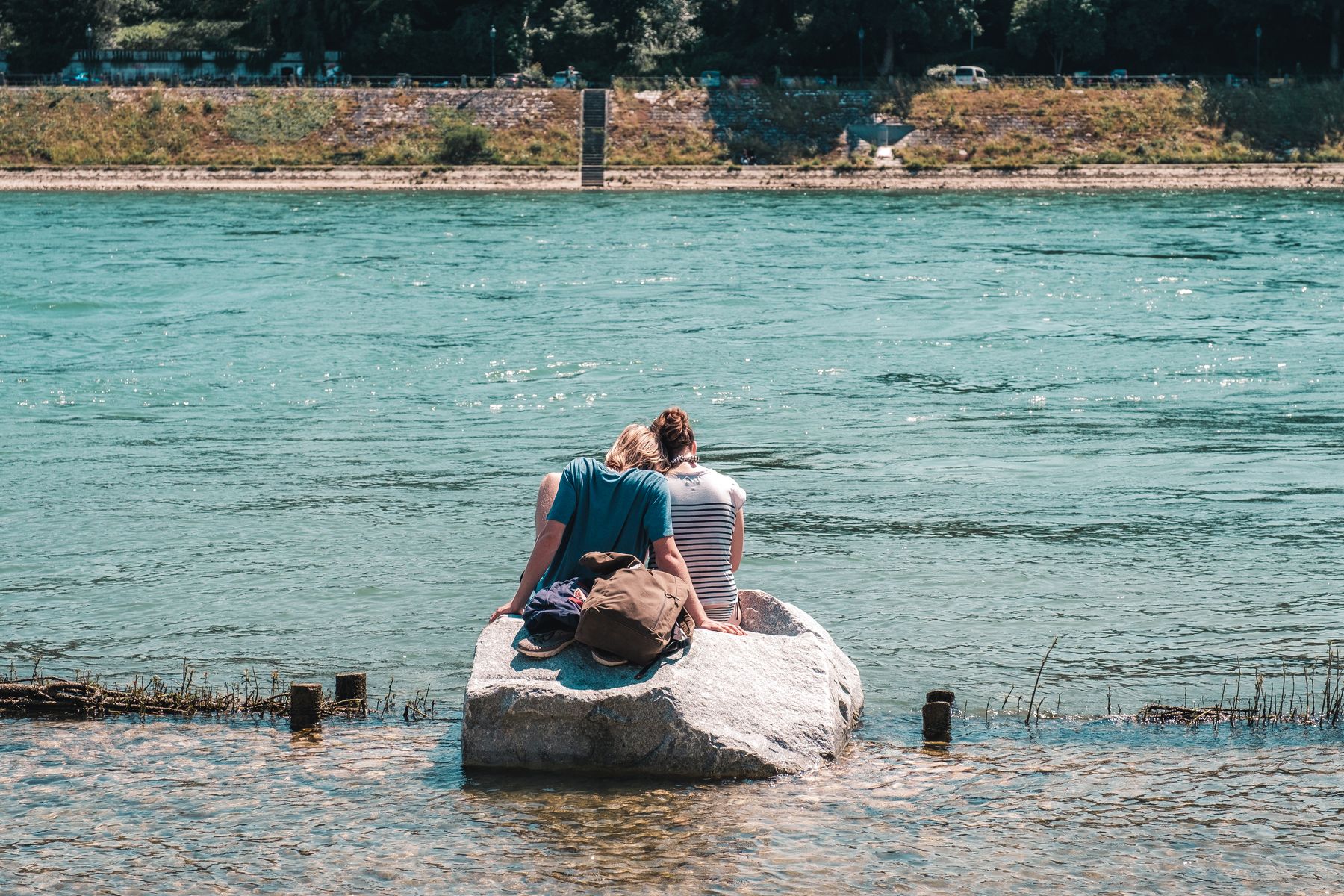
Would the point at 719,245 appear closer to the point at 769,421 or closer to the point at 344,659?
the point at 769,421

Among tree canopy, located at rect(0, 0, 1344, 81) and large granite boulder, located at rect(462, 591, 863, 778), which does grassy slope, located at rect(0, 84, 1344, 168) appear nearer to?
tree canopy, located at rect(0, 0, 1344, 81)

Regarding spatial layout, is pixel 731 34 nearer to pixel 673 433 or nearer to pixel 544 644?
pixel 673 433

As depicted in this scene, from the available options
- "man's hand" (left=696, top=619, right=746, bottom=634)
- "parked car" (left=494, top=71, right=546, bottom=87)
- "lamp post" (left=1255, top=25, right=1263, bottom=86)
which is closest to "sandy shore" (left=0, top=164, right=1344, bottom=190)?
"parked car" (left=494, top=71, right=546, bottom=87)

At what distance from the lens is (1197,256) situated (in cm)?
3966

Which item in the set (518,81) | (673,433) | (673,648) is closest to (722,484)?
(673,433)

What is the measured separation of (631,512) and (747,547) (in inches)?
225

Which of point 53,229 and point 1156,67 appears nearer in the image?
point 53,229

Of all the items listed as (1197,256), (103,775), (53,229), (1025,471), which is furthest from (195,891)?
(53,229)

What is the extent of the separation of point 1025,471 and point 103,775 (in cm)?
1072

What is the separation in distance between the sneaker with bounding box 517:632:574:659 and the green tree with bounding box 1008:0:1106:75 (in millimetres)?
75491

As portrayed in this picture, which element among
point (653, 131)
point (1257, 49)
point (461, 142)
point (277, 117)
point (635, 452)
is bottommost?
point (635, 452)

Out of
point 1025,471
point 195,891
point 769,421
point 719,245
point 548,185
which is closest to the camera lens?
point 195,891

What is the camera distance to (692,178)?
67.4 meters

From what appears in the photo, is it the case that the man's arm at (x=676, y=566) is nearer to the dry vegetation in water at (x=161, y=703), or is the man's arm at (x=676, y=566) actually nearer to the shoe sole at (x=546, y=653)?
the shoe sole at (x=546, y=653)
